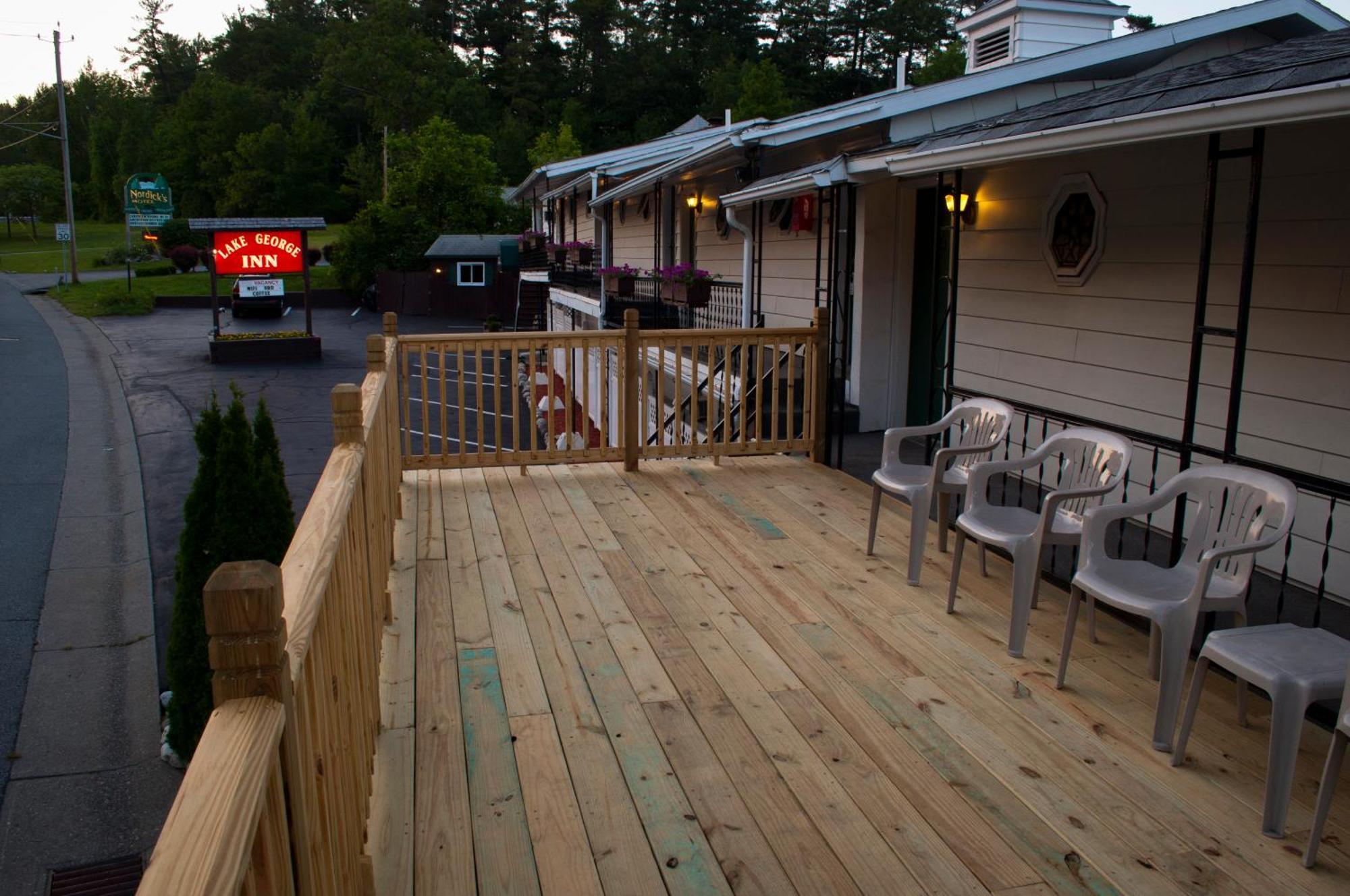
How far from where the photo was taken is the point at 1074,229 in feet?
24.1

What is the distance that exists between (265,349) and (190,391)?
4.37 meters

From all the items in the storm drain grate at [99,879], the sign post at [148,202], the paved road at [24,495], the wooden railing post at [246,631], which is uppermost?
the sign post at [148,202]

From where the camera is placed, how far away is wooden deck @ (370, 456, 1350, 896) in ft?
9.25

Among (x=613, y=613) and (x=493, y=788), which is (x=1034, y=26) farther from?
(x=493, y=788)

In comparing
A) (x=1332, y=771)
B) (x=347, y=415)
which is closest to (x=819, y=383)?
(x=347, y=415)

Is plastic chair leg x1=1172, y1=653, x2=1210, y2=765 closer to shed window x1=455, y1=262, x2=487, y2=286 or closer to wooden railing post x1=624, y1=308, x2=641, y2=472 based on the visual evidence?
wooden railing post x1=624, y1=308, x2=641, y2=472

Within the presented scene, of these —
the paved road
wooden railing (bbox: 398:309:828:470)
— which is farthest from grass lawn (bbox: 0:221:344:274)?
wooden railing (bbox: 398:309:828:470)

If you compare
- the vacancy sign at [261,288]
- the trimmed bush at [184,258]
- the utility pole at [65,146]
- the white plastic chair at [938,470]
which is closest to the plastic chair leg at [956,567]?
the white plastic chair at [938,470]

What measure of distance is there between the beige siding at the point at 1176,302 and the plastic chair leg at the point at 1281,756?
295 cm

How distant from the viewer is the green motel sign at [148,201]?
140ft

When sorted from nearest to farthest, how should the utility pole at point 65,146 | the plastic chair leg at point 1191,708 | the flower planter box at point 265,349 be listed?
the plastic chair leg at point 1191,708 < the flower planter box at point 265,349 < the utility pole at point 65,146

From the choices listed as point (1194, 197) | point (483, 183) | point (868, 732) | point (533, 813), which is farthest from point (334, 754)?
point (483, 183)

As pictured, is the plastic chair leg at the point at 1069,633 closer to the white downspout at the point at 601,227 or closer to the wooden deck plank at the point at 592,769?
the wooden deck plank at the point at 592,769

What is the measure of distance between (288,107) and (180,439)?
171ft
